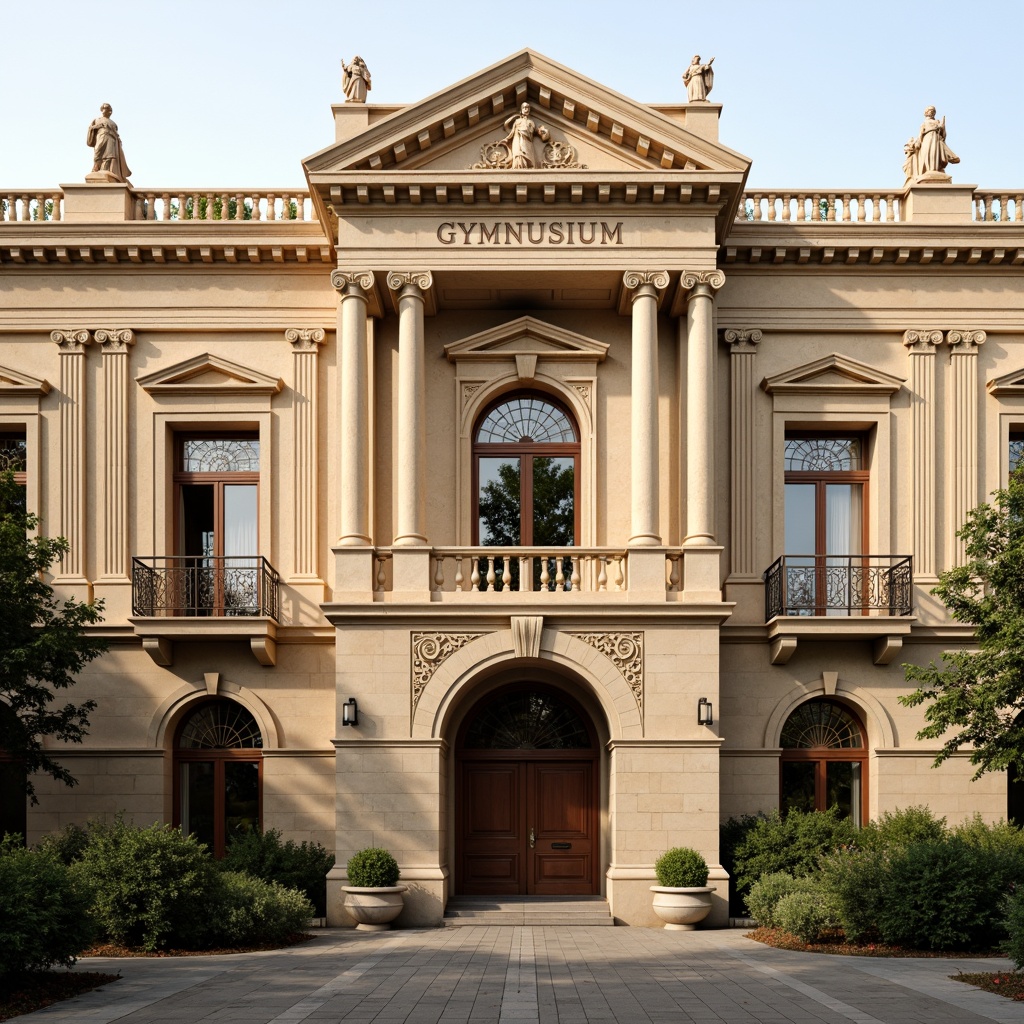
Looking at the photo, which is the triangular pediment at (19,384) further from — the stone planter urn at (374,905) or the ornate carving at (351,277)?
the stone planter urn at (374,905)

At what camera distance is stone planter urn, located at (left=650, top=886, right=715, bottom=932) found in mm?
19609

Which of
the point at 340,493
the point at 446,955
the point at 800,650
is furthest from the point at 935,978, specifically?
the point at 340,493

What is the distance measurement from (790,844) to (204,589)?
1105 cm

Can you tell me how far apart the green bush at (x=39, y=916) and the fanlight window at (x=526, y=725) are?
925 cm

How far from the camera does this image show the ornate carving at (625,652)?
20.7 meters

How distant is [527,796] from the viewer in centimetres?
2244

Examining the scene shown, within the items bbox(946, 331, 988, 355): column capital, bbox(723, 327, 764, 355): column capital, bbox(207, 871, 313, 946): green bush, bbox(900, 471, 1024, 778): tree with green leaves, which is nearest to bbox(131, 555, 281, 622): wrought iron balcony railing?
bbox(207, 871, 313, 946): green bush

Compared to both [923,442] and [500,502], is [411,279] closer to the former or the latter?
[500,502]

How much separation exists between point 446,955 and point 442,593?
6327 mm

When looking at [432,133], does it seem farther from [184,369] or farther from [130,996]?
[130,996]

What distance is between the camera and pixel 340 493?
71.6ft

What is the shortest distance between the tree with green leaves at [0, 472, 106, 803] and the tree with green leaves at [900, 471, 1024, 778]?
12888 mm

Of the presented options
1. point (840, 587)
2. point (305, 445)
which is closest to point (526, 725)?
point (840, 587)

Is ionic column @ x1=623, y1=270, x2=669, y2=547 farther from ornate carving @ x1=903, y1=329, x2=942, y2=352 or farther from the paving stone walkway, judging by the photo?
the paving stone walkway
